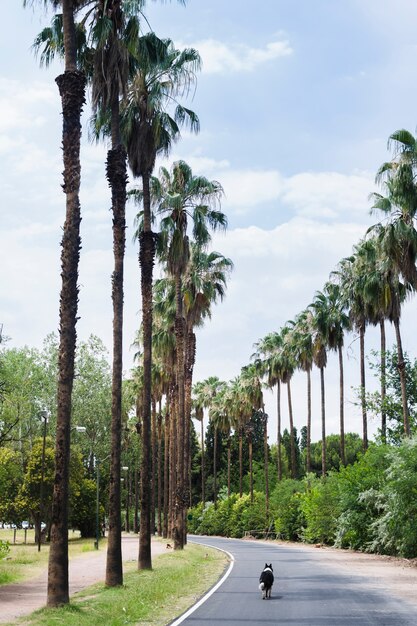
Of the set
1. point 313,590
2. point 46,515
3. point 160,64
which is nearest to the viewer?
point 313,590

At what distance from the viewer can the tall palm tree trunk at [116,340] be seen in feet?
67.7

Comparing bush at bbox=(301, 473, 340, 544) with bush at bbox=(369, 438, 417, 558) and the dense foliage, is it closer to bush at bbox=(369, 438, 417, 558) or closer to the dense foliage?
the dense foliage

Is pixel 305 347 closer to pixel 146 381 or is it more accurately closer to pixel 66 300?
pixel 146 381

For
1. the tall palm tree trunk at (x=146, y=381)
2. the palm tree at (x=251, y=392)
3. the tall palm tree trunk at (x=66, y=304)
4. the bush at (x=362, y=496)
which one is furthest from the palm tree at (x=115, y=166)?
the palm tree at (x=251, y=392)

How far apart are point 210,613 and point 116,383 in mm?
7429

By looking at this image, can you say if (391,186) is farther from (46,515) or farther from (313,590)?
(46,515)

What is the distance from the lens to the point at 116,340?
21.6m

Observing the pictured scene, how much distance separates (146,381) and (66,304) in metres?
10.5

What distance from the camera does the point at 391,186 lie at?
3222 centimetres

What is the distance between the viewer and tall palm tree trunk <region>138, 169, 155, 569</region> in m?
26.3

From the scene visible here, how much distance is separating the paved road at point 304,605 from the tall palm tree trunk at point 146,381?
120 inches

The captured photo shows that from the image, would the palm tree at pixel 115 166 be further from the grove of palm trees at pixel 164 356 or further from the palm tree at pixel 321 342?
the palm tree at pixel 321 342

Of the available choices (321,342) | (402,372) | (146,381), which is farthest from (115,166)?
(321,342)

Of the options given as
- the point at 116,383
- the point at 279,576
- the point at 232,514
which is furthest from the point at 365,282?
the point at 232,514
